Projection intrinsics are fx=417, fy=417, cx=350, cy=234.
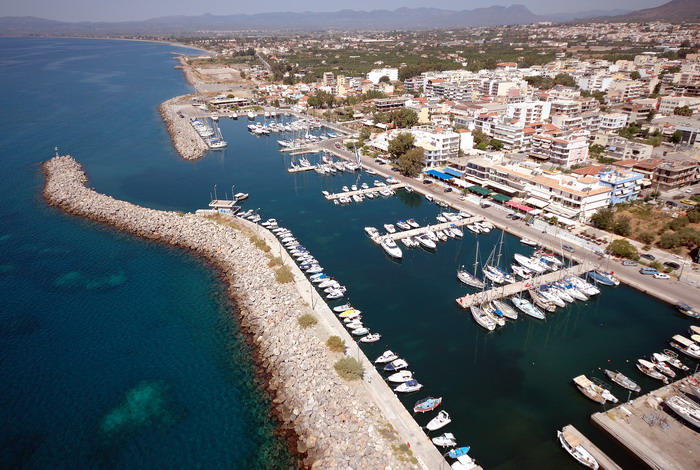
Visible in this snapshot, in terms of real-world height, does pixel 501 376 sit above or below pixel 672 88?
below

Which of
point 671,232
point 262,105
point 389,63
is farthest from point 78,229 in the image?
point 389,63

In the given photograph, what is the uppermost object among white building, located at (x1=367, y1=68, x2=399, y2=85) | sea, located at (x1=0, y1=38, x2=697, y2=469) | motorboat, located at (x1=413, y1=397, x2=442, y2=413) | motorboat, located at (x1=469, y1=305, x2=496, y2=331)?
white building, located at (x1=367, y1=68, x2=399, y2=85)

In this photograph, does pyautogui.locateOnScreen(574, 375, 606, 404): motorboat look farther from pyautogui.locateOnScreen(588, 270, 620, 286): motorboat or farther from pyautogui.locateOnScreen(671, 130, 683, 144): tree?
pyautogui.locateOnScreen(671, 130, 683, 144): tree

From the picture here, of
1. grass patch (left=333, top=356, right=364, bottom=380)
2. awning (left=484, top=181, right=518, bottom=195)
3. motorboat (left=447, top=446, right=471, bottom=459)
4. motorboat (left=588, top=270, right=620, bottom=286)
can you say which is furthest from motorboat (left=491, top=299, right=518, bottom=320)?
awning (left=484, top=181, right=518, bottom=195)

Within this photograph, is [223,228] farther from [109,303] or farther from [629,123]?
[629,123]

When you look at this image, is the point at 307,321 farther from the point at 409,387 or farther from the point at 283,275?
the point at 409,387

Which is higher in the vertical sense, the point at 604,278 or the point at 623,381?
the point at 604,278

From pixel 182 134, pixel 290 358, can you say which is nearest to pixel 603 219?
pixel 290 358
